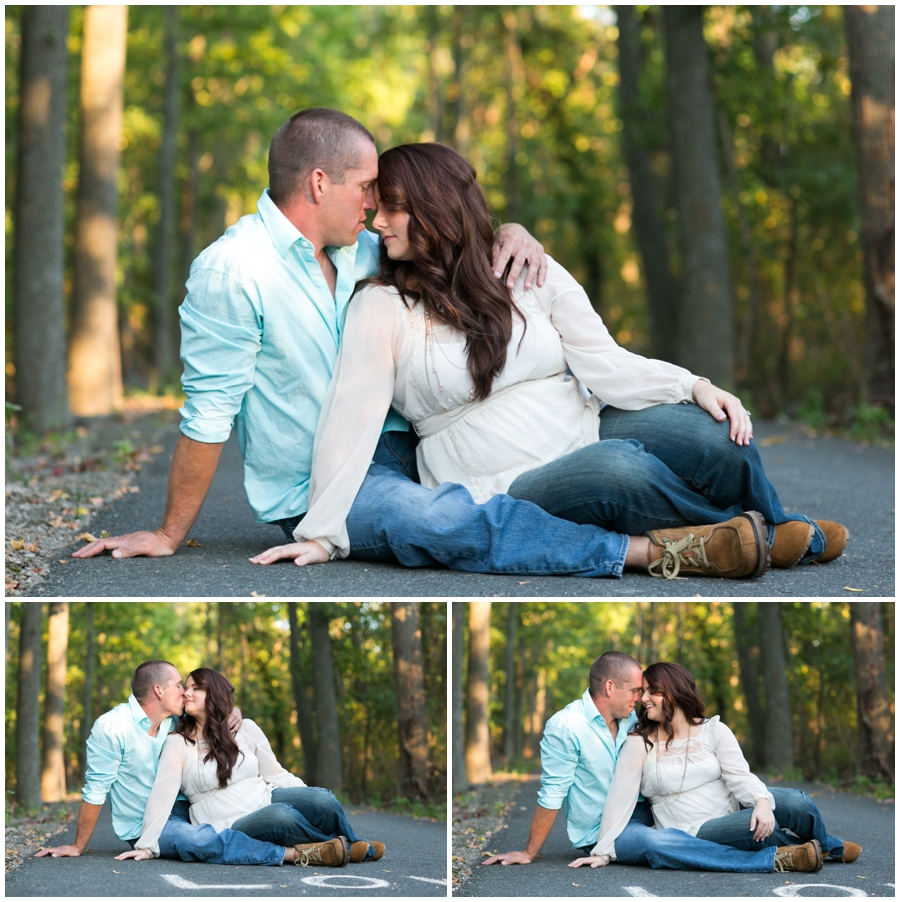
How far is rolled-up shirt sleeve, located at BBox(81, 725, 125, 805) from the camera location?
399 cm

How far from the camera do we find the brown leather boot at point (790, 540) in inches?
156

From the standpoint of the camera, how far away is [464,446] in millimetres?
4016

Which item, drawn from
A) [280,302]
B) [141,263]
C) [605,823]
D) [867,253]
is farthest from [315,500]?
[141,263]

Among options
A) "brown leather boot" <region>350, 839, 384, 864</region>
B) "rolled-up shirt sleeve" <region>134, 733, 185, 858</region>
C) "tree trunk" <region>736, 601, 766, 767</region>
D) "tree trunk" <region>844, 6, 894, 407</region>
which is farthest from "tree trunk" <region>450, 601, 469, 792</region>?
"tree trunk" <region>844, 6, 894, 407</region>

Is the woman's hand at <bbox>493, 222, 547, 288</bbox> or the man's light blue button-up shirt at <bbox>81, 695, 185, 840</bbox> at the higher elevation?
the woman's hand at <bbox>493, 222, 547, 288</bbox>

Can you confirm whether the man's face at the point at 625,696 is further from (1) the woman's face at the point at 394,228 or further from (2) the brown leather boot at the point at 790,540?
(1) the woman's face at the point at 394,228

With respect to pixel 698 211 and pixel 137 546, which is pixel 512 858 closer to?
pixel 137 546

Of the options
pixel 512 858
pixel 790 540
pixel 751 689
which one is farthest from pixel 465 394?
A: pixel 751 689

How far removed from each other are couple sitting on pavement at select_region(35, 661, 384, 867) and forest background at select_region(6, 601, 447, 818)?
81 mm

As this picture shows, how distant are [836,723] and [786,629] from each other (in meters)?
1.71

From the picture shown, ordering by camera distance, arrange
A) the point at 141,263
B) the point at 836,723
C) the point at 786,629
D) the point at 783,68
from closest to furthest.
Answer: the point at 786,629, the point at 836,723, the point at 783,68, the point at 141,263

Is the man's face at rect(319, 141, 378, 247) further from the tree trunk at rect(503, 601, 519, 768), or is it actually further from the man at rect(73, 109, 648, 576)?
the tree trunk at rect(503, 601, 519, 768)

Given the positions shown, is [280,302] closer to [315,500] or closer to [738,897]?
[315,500]

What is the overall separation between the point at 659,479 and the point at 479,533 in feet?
2.20
